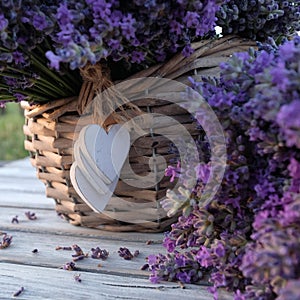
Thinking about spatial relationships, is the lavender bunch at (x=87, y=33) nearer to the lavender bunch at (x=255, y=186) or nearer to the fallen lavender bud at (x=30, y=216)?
the lavender bunch at (x=255, y=186)

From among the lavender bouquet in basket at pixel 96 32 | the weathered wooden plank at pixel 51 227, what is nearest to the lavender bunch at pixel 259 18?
the lavender bouquet in basket at pixel 96 32

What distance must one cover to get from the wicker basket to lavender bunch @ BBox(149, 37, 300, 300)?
118 mm

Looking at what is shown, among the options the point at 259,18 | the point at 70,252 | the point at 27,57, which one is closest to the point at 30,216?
the point at 70,252

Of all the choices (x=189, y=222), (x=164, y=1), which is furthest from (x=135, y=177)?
(x=164, y=1)

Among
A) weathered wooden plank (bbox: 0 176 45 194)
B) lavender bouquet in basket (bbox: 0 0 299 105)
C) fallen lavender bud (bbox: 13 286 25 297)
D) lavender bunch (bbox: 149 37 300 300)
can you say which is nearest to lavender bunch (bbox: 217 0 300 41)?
lavender bouquet in basket (bbox: 0 0 299 105)

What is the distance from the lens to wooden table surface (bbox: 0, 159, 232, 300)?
0.75 metres

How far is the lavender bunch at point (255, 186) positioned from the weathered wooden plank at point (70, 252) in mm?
110

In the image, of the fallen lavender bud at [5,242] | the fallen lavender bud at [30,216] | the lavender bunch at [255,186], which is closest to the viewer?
the lavender bunch at [255,186]

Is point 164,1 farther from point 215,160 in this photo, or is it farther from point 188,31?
point 215,160

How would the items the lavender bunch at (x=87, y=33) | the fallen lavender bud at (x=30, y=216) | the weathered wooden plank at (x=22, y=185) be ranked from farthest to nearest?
the weathered wooden plank at (x=22, y=185) < the fallen lavender bud at (x=30, y=216) < the lavender bunch at (x=87, y=33)

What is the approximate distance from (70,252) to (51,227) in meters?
0.17

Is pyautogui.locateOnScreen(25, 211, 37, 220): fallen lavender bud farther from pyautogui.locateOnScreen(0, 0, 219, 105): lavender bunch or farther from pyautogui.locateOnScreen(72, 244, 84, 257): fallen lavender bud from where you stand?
pyautogui.locateOnScreen(0, 0, 219, 105): lavender bunch

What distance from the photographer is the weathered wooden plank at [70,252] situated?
33.6 inches

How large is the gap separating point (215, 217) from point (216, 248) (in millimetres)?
48
